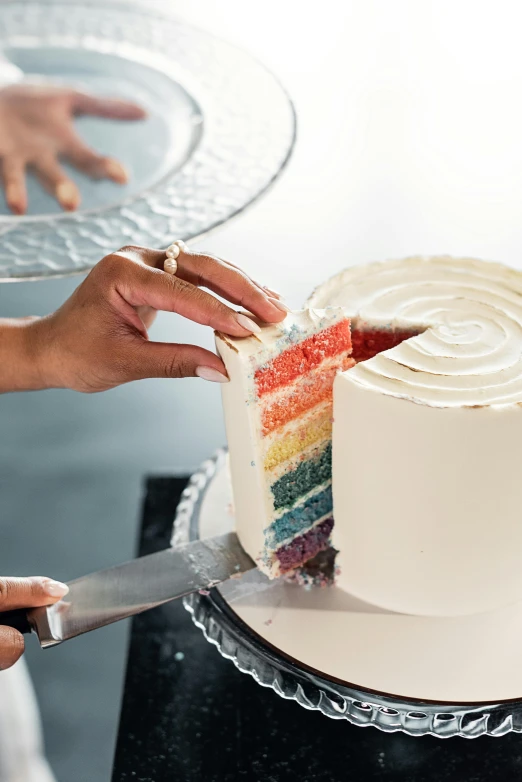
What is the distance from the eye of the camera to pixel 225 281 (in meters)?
1.11

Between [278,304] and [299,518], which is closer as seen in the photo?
[278,304]

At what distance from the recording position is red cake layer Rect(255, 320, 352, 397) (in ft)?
3.67

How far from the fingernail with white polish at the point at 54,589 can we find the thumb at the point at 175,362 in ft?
0.98

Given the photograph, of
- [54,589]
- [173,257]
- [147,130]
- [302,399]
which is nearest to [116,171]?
[147,130]

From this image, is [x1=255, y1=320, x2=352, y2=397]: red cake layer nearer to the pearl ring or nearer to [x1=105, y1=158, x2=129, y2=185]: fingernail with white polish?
the pearl ring

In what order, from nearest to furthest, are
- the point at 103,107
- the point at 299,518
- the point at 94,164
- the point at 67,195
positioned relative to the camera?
the point at 299,518, the point at 67,195, the point at 94,164, the point at 103,107

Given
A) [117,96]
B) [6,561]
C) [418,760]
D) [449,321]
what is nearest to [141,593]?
[6,561]

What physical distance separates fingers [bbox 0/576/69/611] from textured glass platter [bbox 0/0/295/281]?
0.52m

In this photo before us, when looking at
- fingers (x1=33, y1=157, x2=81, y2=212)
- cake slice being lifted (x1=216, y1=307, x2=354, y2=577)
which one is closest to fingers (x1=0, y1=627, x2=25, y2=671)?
cake slice being lifted (x1=216, y1=307, x2=354, y2=577)

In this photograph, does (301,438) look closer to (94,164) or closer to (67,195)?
(67,195)

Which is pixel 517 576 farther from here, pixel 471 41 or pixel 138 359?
pixel 471 41

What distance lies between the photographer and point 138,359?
47.8 inches

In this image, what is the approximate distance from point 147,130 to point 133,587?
103 centimetres

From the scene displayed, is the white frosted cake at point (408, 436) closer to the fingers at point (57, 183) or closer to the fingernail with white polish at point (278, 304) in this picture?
the fingernail with white polish at point (278, 304)
